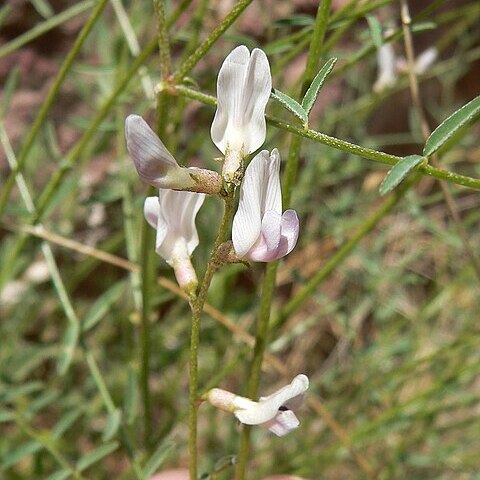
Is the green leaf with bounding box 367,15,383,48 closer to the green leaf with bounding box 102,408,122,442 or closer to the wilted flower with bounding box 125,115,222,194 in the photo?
the wilted flower with bounding box 125,115,222,194

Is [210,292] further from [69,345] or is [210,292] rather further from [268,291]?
[268,291]

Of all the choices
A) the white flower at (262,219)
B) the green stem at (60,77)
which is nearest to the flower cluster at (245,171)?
the white flower at (262,219)

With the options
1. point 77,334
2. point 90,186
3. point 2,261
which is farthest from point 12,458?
point 90,186

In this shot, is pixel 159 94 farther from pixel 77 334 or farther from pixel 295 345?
pixel 295 345

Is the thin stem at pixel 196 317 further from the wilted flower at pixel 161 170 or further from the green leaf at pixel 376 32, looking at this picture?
the green leaf at pixel 376 32

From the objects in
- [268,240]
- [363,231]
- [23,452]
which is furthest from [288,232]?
[23,452]

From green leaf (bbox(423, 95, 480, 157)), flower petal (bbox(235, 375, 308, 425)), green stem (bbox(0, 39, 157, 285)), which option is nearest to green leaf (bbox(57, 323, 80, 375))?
green stem (bbox(0, 39, 157, 285))
